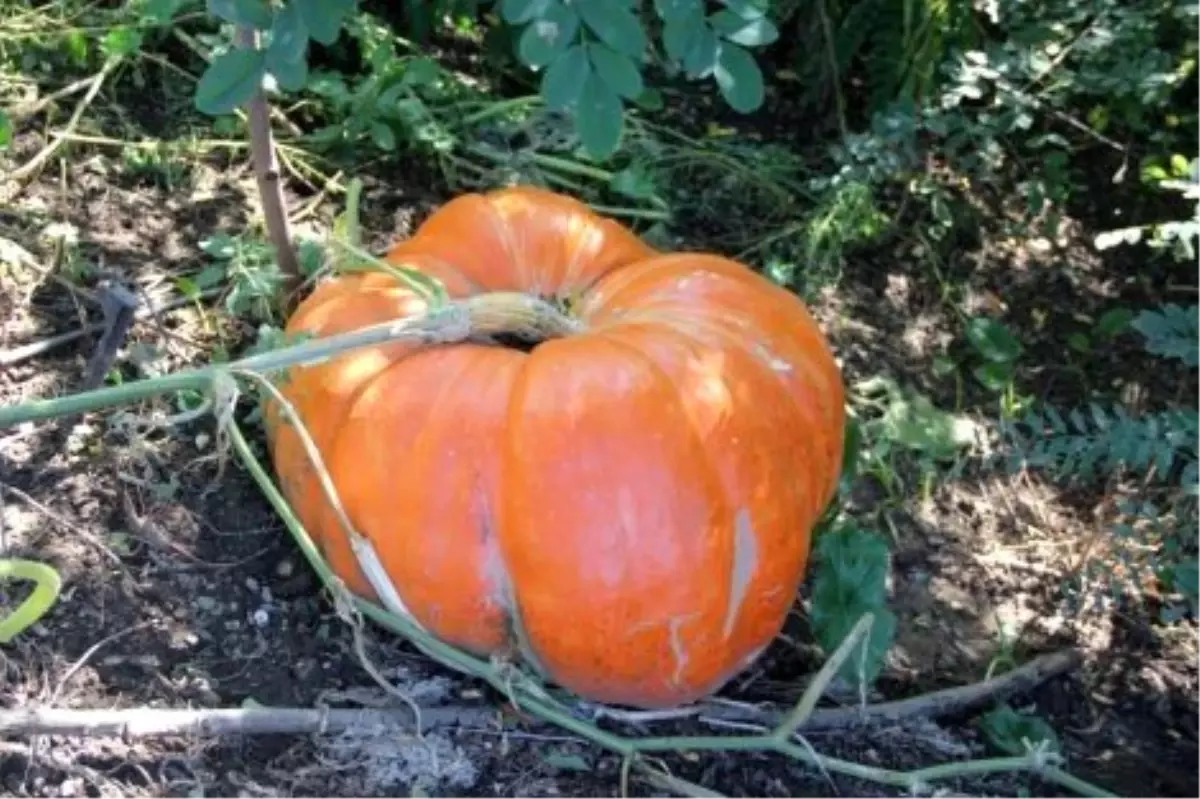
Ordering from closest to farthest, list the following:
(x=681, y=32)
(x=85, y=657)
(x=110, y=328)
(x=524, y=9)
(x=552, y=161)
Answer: (x=524, y=9), (x=681, y=32), (x=85, y=657), (x=110, y=328), (x=552, y=161)

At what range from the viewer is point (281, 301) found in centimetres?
268

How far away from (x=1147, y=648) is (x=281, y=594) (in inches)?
49.7

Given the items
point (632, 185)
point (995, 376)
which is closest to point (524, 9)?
point (632, 185)

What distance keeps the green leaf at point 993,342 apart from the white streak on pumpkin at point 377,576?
4.03 ft

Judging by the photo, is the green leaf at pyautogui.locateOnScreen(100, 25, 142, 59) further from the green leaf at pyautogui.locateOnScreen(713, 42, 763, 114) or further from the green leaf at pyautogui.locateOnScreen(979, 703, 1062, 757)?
the green leaf at pyautogui.locateOnScreen(979, 703, 1062, 757)

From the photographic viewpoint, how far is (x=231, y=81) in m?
2.07

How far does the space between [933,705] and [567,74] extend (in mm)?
1046

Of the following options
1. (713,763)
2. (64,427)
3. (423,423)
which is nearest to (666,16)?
(423,423)

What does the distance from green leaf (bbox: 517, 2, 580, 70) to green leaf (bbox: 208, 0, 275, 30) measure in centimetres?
33

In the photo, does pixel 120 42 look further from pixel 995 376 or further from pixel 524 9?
pixel 995 376

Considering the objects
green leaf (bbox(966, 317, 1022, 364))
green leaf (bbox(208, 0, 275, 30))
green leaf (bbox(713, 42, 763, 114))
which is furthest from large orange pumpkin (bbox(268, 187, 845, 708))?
green leaf (bbox(966, 317, 1022, 364))

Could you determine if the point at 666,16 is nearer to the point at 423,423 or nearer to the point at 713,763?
the point at 423,423

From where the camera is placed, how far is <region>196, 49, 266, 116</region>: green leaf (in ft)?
6.77

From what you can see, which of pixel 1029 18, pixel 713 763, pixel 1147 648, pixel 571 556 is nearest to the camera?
pixel 571 556
